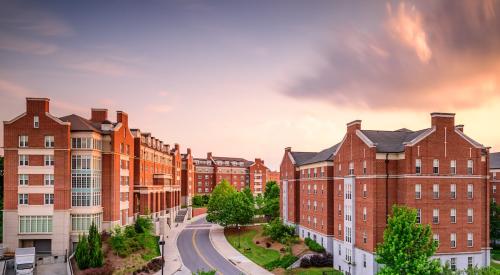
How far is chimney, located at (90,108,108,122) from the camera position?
58656 mm

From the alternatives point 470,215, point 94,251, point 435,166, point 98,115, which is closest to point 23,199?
point 94,251

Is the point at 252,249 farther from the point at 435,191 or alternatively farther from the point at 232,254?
the point at 435,191

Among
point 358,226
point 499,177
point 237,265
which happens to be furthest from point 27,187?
point 499,177

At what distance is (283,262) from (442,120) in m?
25.2

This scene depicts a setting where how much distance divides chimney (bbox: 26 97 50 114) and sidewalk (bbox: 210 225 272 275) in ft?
99.8

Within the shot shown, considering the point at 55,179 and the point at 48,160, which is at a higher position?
the point at 48,160

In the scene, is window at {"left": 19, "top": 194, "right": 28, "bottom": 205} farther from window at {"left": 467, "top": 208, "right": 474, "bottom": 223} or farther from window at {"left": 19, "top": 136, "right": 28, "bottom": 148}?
window at {"left": 467, "top": 208, "right": 474, "bottom": 223}

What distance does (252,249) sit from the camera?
63562 mm

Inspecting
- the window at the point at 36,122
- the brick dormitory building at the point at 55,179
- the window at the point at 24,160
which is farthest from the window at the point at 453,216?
the window at the point at 24,160

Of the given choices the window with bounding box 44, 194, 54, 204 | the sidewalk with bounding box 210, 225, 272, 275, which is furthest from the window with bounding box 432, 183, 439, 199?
the window with bounding box 44, 194, 54, 204

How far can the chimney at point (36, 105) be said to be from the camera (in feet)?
161

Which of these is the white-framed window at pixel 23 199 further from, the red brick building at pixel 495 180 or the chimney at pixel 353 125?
the red brick building at pixel 495 180

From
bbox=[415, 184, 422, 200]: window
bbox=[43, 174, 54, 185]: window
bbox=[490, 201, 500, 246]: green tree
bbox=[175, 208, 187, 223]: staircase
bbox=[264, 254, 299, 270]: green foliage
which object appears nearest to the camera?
bbox=[415, 184, 422, 200]: window

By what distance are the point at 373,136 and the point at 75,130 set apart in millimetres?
34975
